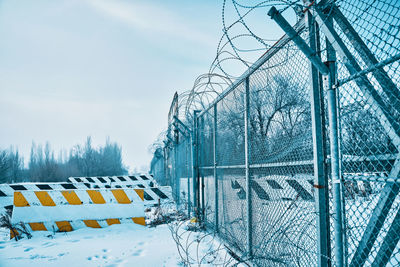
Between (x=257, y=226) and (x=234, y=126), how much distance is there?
4.98 ft

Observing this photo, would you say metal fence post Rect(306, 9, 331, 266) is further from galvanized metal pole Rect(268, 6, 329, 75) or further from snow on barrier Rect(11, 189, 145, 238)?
snow on barrier Rect(11, 189, 145, 238)

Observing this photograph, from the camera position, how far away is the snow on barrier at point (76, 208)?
18.5 feet

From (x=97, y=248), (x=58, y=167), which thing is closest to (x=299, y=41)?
(x=97, y=248)

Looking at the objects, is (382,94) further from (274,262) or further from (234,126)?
(234,126)

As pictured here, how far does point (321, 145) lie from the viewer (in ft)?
6.50

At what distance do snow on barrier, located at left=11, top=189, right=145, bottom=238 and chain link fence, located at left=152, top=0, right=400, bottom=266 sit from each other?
10.2 feet

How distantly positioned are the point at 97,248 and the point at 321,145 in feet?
13.9

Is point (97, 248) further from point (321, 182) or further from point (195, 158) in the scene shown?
point (321, 182)

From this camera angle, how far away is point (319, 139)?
A: 6.50ft

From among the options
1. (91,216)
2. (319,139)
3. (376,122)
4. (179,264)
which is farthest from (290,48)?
(91,216)

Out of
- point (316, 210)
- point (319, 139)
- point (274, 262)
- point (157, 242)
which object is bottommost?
point (157, 242)

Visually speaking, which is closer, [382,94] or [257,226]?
[382,94]

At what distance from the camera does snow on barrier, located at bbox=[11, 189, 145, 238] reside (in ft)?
18.5

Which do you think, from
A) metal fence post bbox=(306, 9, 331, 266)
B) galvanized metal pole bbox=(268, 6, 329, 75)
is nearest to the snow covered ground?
metal fence post bbox=(306, 9, 331, 266)
